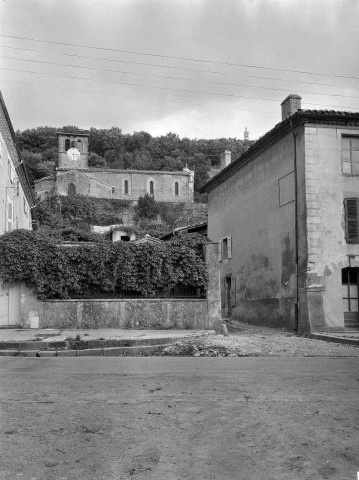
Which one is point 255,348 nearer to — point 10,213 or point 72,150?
point 10,213

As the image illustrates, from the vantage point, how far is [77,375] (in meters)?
8.01

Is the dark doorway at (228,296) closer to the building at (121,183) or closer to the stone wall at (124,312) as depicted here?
the stone wall at (124,312)

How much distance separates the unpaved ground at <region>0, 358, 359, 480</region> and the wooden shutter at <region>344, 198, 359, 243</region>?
11.8 m

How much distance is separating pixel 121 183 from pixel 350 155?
5542cm

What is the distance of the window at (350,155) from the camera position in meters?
19.7

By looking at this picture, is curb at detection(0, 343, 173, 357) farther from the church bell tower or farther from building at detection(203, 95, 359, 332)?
the church bell tower

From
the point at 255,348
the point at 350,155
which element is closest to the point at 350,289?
the point at 350,155

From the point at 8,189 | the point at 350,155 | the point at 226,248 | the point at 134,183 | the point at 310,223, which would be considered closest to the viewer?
the point at 310,223

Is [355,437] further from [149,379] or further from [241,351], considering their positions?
[241,351]

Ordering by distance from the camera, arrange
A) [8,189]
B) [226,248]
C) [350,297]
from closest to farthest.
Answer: [350,297] < [8,189] < [226,248]

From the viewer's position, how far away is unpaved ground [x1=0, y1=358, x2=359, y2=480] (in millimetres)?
3908

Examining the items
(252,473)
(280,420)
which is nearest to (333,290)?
(280,420)

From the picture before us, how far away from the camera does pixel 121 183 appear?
73125 mm

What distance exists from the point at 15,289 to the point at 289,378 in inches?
456
